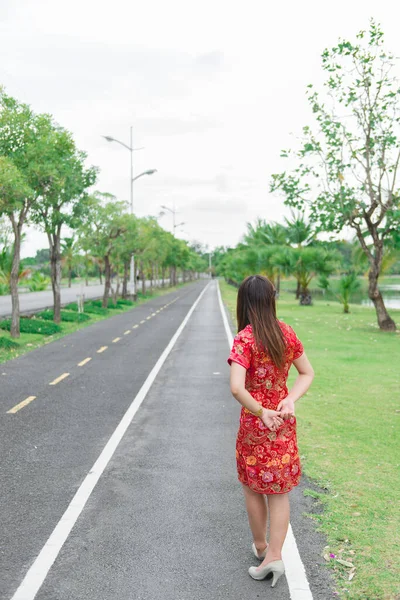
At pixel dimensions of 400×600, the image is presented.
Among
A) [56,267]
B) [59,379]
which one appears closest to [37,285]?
[56,267]

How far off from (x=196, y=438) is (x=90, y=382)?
4670 millimetres

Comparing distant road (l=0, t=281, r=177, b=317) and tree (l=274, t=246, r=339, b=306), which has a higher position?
tree (l=274, t=246, r=339, b=306)

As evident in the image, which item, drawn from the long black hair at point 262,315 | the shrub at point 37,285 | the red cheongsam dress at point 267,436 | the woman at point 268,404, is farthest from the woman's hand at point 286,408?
the shrub at point 37,285

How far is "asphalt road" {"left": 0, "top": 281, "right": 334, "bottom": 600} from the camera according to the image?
13.8ft

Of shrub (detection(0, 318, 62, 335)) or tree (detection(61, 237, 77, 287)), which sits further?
tree (detection(61, 237, 77, 287))

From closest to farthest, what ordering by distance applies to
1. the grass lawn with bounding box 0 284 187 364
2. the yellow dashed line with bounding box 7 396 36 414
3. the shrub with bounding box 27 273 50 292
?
the yellow dashed line with bounding box 7 396 36 414 → the grass lawn with bounding box 0 284 187 364 → the shrub with bounding box 27 273 50 292

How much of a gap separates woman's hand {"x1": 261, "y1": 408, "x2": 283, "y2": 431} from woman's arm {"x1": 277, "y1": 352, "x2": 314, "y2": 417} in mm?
49

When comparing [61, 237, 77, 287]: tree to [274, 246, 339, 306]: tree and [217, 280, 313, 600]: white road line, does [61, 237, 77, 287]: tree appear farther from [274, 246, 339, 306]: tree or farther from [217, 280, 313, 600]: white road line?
[217, 280, 313, 600]: white road line

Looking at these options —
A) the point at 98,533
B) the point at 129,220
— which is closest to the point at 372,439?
the point at 98,533

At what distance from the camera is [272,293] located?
4.23 m

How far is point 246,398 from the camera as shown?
3941mm

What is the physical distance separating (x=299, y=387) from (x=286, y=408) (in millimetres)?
269

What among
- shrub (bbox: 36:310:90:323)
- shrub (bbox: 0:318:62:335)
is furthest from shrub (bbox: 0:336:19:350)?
shrub (bbox: 36:310:90:323)

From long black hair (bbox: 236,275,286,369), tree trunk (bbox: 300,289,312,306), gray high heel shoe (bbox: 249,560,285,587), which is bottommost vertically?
tree trunk (bbox: 300,289,312,306)
